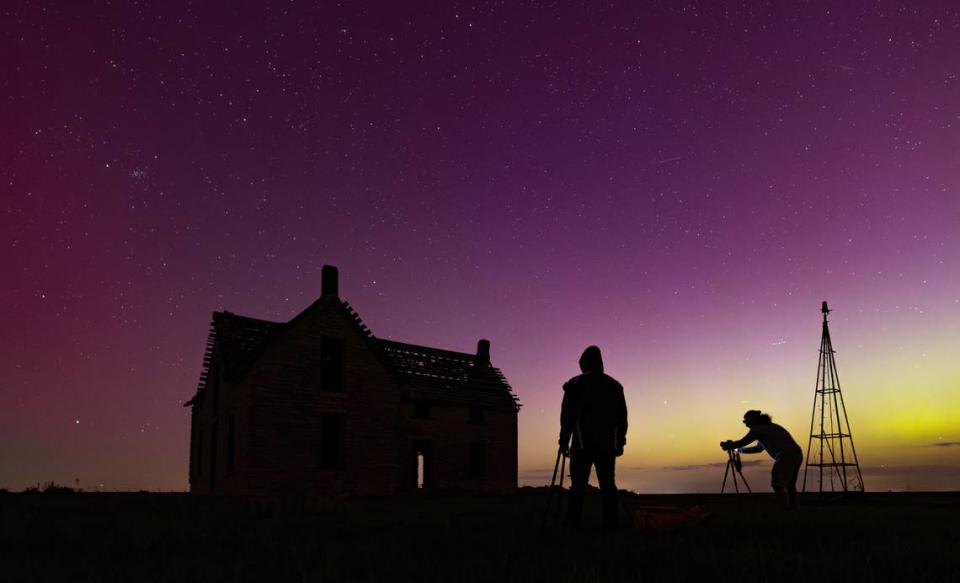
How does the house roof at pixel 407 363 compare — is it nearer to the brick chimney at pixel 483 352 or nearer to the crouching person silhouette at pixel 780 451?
the brick chimney at pixel 483 352

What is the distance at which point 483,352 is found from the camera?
136 feet

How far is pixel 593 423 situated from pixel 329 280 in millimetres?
21573

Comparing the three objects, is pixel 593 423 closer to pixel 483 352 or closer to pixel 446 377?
pixel 446 377

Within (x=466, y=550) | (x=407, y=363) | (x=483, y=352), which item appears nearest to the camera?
(x=466, y=550)

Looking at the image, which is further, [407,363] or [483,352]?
[483,352]

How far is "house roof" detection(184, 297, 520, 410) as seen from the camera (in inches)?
1126

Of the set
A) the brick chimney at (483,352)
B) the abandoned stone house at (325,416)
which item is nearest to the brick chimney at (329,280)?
the abandoned stone house at (325,416)

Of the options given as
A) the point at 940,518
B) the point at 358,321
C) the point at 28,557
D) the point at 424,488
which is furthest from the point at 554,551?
the point at 424,488

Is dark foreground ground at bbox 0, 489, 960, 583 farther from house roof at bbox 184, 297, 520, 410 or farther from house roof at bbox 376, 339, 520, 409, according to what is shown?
house roof at bbox 376, 339, 520, 409

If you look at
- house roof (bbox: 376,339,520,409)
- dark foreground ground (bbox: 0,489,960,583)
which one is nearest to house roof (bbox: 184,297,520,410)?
house roof (bbox: 376,339,520,409)

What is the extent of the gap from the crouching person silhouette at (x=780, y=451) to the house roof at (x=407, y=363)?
18755 millimetres

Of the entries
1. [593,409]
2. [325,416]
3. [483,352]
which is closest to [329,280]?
[325,416]

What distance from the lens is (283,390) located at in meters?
27.2

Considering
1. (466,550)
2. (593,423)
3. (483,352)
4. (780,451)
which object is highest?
(483,352)
